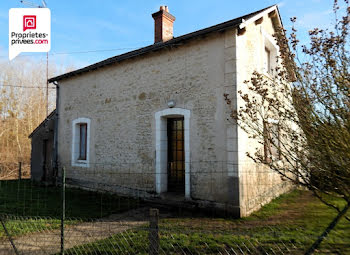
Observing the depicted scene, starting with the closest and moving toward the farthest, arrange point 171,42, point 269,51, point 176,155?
point 171,42
point 176,155
point 269,51

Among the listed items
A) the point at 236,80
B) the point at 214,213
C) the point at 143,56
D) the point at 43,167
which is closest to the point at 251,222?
the point at 214,213

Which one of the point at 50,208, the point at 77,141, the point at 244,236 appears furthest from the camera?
the point at 77,141

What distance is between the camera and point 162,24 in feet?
31.7

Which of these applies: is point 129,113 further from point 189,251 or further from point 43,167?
point 43,167

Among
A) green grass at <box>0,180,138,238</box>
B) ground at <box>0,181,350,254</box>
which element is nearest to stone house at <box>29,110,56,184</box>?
green grass at <box>0,180,138,238</box>

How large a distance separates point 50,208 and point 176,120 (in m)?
4.52

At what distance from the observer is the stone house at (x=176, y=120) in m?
6.25

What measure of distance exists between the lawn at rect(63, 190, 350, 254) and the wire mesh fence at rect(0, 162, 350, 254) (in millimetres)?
16

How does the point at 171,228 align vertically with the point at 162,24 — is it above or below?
below

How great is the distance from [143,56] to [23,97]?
1718 centimetres

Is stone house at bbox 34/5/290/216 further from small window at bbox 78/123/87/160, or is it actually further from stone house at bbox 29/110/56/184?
stone house at bbox 29/110/56/184

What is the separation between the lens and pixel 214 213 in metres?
6.16

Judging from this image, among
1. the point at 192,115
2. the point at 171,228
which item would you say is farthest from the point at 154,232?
the point at 192,115

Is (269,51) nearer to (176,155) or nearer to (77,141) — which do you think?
(176,155)
